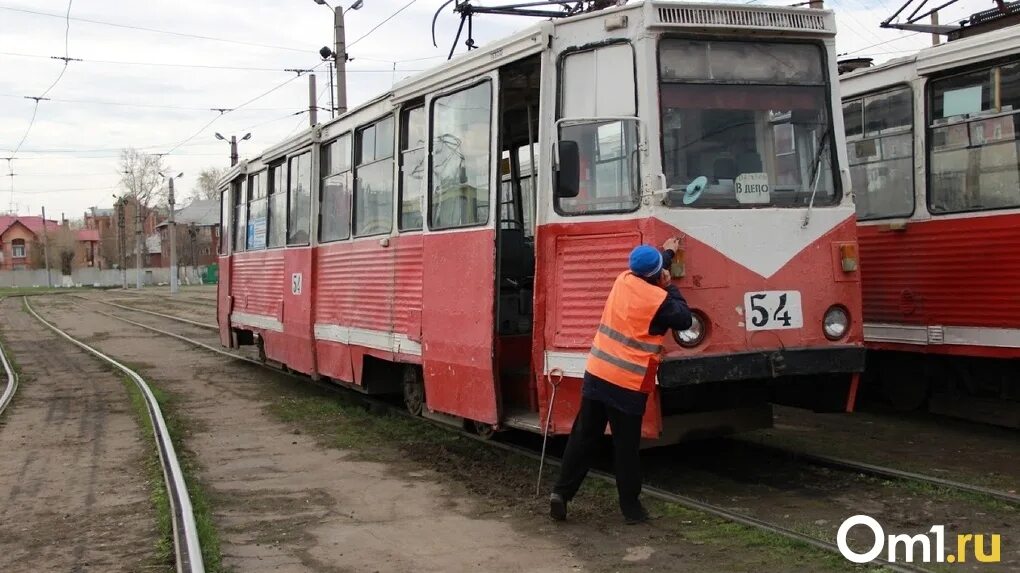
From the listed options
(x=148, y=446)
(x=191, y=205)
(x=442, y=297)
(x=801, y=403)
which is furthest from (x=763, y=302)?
(x=191, y=205)

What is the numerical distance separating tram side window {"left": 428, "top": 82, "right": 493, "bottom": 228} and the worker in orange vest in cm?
198

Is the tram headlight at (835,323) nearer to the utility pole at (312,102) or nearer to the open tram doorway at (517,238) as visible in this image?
the open tram doorway at (517,238)

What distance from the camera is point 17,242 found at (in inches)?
4272

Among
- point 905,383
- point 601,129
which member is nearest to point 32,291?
point 905,383

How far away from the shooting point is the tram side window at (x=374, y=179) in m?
9.62

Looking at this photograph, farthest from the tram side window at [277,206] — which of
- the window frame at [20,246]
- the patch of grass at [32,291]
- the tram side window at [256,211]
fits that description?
the window frame at [20,246]

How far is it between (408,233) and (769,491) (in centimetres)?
385

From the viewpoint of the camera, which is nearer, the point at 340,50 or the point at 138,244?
the point at 340,50

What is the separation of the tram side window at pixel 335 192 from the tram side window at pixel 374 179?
0.25 metres

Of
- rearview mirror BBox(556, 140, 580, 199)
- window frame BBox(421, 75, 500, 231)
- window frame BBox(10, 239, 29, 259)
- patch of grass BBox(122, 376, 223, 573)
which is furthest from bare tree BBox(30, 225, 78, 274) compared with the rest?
rearview mirror BBox(556, 140, 580, 199)

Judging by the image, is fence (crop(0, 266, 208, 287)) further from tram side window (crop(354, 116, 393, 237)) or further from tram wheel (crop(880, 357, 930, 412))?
tram wheel (crop(880, 357, 930, 412))

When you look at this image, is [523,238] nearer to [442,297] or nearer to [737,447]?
[442,297]

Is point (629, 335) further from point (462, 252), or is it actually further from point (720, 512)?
point (462, 252)

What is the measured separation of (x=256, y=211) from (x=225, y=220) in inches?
89.8
